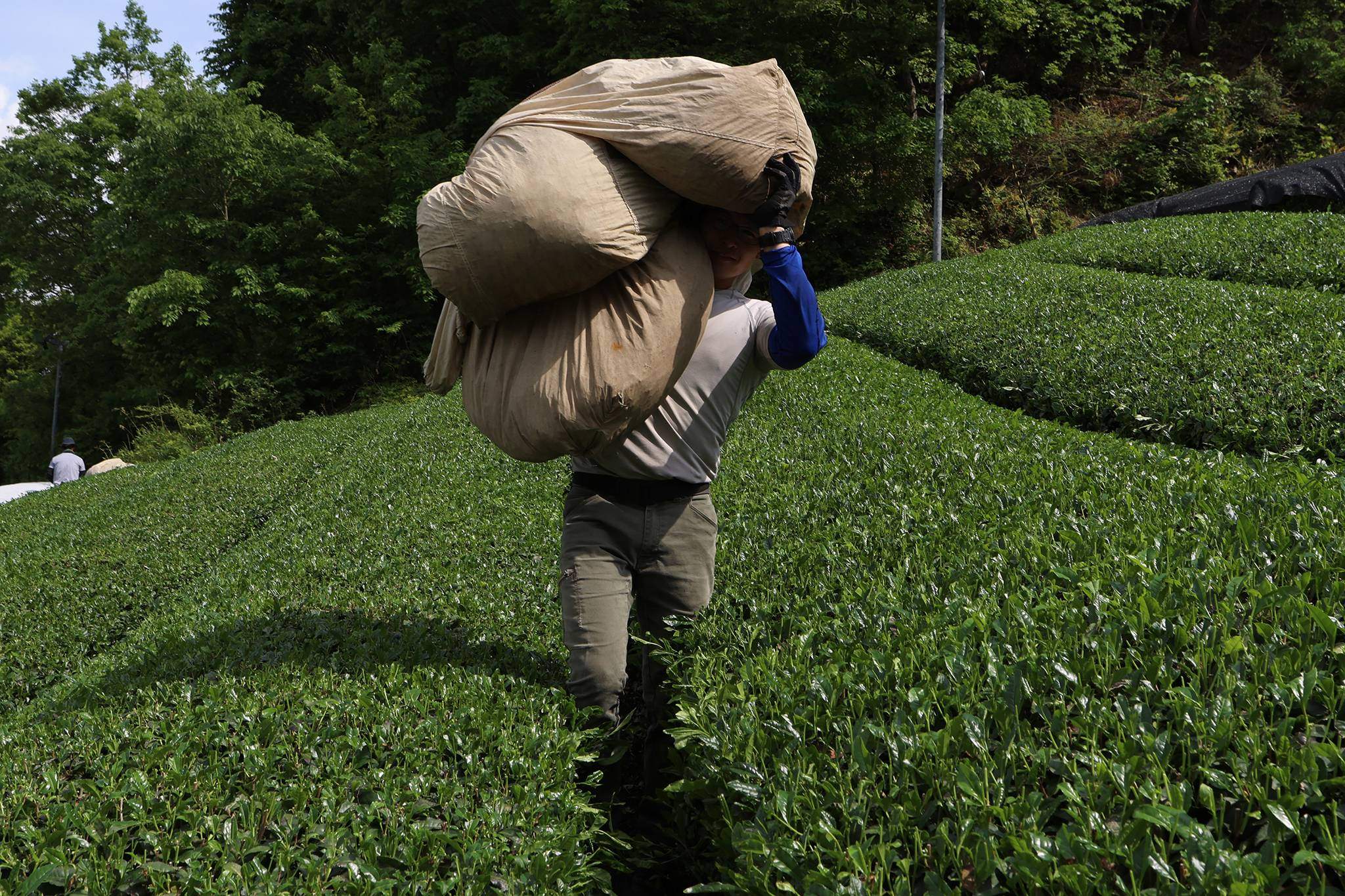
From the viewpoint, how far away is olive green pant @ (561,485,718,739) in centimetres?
299

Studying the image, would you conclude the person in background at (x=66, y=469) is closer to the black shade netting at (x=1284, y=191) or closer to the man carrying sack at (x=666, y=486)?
the man carrying sack at (x=666, y=486)

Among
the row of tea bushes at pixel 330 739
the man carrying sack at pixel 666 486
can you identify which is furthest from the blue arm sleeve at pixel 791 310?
the row of tea bushes at pixel 330 739

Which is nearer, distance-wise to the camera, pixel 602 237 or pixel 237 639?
pixel 602 237

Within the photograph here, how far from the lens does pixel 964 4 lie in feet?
73.1

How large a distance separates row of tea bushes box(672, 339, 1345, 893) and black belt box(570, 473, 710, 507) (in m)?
0.56

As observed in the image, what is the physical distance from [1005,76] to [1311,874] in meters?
26.9

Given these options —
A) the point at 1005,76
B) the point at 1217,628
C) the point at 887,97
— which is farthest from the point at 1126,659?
the point at 1005,76

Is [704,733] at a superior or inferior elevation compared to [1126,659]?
inferior

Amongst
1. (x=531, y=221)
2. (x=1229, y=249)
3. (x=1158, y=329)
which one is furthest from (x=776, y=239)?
(x=1229, y=249)

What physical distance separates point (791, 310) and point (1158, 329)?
21.4 feet

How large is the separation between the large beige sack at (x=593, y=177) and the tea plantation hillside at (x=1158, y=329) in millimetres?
4797

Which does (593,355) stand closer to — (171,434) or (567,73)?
(567,73)

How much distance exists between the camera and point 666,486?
3121 millimetres

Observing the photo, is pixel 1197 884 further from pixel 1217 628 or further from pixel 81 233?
pixel 81 233
